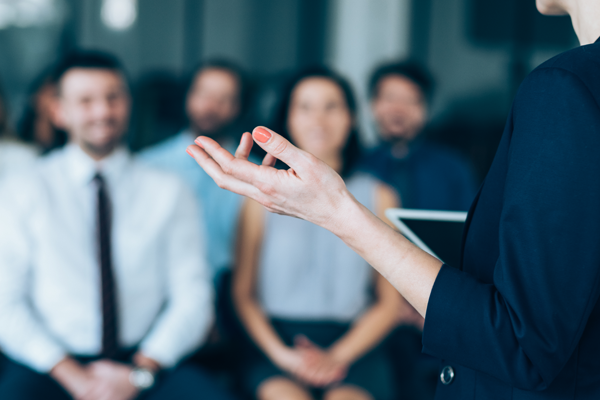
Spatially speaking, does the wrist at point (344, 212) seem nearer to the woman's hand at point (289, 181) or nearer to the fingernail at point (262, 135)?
the woman's hand at point (289, 181)

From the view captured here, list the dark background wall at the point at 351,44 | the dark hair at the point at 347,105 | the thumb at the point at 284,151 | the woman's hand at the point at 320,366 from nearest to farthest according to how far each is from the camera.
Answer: the thumb at the point at 284,151
the woman's hand at the point at 320,366
the dark hair at the point at 347,105
the dark background wall at the point at 351,44

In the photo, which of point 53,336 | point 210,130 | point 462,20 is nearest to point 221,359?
point 53,336

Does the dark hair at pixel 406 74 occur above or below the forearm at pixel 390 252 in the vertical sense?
above

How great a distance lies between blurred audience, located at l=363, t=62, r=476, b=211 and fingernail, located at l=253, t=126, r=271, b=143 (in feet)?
6.80

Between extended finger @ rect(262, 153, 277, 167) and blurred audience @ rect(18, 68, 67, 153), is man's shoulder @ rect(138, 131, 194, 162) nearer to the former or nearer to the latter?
blurred audience @ rect(18, 68, 67, 153)

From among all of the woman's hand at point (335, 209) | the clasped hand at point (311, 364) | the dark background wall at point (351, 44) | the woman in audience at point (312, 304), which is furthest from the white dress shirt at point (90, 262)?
the dark background wall at point (351, 44)

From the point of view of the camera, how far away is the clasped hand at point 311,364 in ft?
5.79

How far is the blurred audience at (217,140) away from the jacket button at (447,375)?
178 centimetres

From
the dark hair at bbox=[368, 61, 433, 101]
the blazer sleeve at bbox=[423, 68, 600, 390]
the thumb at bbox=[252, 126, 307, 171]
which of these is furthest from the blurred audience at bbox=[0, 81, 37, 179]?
the blazer sleeve at bbox=[423, 68, 600, 390]

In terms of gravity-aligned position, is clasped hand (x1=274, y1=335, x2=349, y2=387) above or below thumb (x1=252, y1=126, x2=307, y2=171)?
below

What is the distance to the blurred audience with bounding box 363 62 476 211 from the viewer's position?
8.89ft

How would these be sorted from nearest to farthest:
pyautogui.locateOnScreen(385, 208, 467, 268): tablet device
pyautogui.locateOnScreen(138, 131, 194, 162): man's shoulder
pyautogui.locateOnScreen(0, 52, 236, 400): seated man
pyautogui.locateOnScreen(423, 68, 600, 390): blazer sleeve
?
1. pyautogui.locateOnScreen(423, 68, 600, 390): blazer sleeve
2. pyautogui.locateOnScreen(385, 208, 467, 268): tablet device
3. pyautogui.locateOnScreen(0, 52, 236, 400): seated man
4. pyautogui.locateOnScreen(138, 131, 194, 162): man's shoulder

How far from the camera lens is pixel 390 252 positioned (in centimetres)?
69

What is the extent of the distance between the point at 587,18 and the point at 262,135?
1.58 ft
